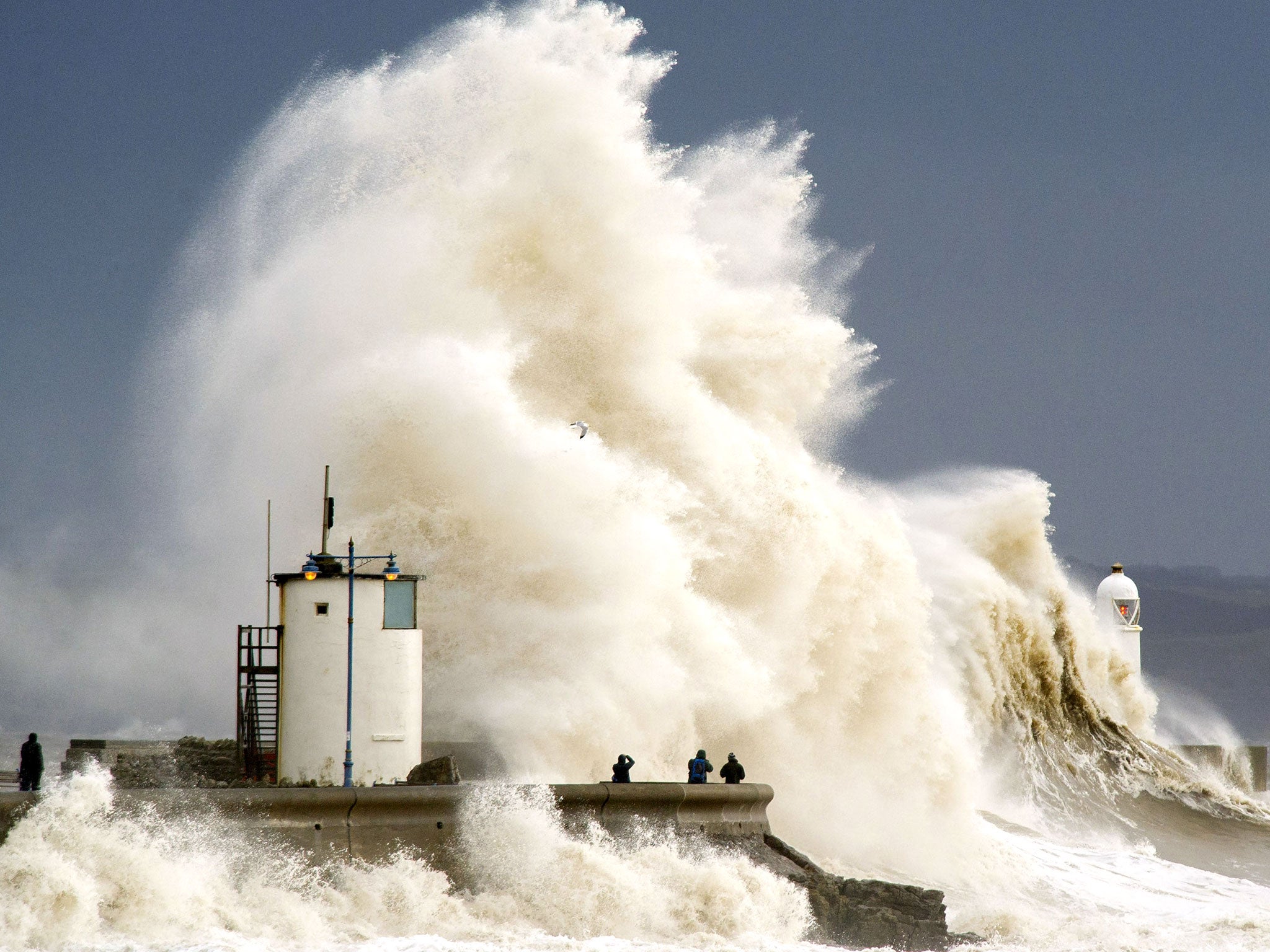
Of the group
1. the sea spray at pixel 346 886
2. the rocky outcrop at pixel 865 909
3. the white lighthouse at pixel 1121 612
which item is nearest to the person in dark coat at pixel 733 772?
the rocky outcrop at pixel 865 909

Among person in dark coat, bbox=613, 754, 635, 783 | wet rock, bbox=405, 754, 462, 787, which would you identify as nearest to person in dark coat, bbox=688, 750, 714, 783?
person in dark coat, bbox=613, 754, 635, 783

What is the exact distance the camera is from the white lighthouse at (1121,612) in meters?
30.3

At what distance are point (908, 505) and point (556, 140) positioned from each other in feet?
41.3

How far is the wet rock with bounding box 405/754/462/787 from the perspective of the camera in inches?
432

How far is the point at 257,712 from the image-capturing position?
12.0 m

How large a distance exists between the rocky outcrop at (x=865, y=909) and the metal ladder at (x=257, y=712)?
157 inches

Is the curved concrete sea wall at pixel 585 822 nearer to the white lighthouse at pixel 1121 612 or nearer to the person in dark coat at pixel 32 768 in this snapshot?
the person in dark coat at pixel 32 768

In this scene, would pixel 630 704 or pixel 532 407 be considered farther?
pixel 532 407

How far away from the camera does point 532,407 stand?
16438 mm

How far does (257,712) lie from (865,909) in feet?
16.4

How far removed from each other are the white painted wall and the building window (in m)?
0.06

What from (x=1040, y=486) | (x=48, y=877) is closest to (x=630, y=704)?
(x=48, y=877)

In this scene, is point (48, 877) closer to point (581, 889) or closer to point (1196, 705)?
point (581, 889)

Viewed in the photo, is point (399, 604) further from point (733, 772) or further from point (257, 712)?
point (733, 772)
